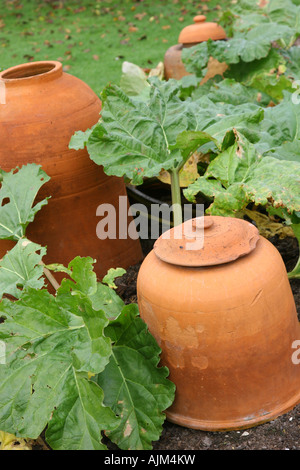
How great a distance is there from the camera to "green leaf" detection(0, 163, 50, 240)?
2.93 metres

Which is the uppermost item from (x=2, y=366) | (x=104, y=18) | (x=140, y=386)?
(x=2, y=366)

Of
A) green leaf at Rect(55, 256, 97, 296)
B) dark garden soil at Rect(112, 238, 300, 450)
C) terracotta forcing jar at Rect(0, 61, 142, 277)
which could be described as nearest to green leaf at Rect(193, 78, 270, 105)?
terracotta forcing jar at Rect(0, 61, 142, 277)

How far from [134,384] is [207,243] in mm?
611

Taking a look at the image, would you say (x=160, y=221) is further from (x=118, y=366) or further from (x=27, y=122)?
(x=118, y=366)

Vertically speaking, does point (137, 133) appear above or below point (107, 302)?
above

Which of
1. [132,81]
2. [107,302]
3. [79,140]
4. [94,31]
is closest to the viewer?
[107,302]

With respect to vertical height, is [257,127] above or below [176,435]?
above

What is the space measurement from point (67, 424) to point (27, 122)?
5.13ft

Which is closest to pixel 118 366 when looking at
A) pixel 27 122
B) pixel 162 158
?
pixel 162 158

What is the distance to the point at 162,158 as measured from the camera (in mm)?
3031

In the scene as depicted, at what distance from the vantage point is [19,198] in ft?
9.86

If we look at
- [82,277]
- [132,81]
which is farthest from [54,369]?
[132,81]

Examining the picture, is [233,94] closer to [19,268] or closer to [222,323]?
[19,268]

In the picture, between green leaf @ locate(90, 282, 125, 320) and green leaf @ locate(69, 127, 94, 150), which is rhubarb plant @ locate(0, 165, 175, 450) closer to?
green leaf @ locate(90, 282, 125, 320)
